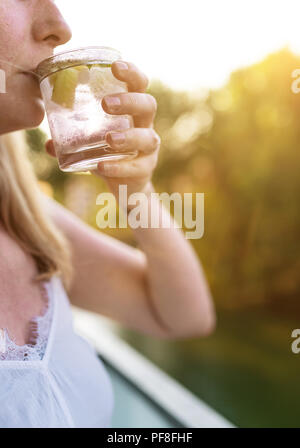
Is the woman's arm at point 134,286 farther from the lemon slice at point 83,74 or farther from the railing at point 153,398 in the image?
the lemon slice at point 83,74

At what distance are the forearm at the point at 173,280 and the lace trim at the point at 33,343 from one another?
315 mm

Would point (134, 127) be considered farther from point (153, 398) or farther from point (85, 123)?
point (153, 398)

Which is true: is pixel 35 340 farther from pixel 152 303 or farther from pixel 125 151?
pixel 152 303

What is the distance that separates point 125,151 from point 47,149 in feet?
0.68

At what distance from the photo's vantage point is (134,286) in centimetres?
123

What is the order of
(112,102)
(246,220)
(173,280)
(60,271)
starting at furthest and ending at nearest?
(246,220) → (173,280) → (60,271) → (112,102)

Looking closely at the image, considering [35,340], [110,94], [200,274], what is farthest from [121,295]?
[110,94]

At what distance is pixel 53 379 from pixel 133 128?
40 cm

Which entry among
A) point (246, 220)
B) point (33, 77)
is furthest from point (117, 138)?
point (246, 220)

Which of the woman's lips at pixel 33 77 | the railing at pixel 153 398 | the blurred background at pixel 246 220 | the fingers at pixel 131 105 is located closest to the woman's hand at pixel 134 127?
the fingers at pixel 131 105

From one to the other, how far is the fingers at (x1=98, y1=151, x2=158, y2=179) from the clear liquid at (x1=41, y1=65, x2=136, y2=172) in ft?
0.05

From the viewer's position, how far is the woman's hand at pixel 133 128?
27.5 inches

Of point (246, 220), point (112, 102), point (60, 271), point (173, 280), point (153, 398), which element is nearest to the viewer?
point (112, 102)

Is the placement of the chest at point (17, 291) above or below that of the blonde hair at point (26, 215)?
below
